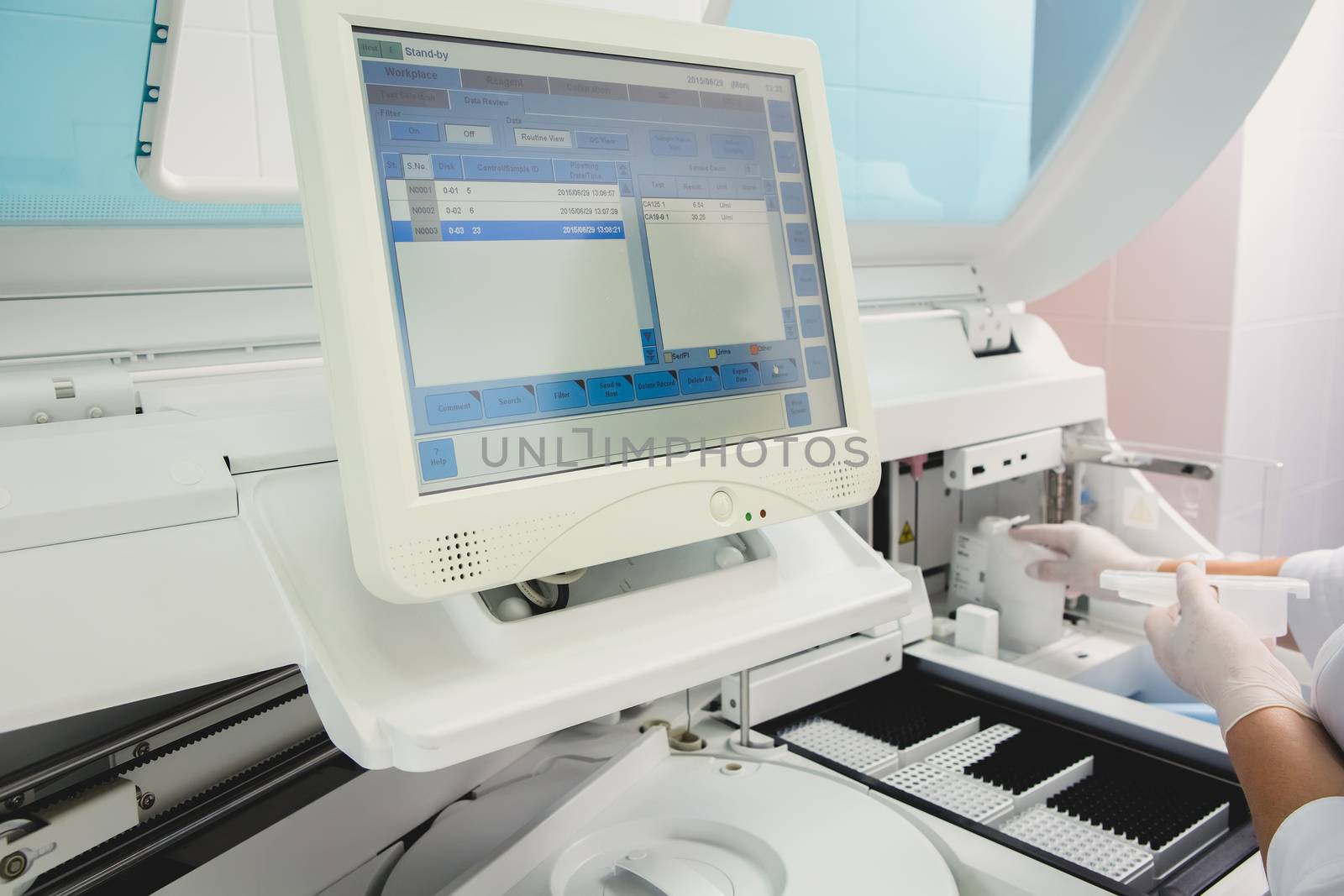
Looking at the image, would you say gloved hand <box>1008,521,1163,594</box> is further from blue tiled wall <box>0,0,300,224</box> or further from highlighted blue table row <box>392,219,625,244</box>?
blue tiled wall <box>0,0,300,224</box>

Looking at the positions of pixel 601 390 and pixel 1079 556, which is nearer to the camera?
pixel 601 390

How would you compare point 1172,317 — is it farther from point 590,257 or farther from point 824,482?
point 590,257

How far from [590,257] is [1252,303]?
2.42m

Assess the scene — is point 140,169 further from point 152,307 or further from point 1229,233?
point 1229,233

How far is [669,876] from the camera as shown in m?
0.73

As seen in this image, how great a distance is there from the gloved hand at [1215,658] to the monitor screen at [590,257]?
0.47 meters

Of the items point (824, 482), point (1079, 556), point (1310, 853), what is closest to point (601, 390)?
point (824, 482)

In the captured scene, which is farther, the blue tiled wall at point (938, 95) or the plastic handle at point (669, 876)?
the blue tiled wall at point (938, 95)

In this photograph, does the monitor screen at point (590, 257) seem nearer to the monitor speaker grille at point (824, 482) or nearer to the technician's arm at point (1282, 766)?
the monitor speaker grille at point (824, 482)

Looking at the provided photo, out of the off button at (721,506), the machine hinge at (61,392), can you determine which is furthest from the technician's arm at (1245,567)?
the machine hinge at (61,392)

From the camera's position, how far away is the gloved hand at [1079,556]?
1.33 m

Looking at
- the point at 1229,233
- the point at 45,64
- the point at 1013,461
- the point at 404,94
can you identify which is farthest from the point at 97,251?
the point at 1229,233

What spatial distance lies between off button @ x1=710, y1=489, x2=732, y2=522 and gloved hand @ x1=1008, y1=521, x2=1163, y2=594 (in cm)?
80

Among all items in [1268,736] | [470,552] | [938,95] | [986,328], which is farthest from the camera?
[986,328]
